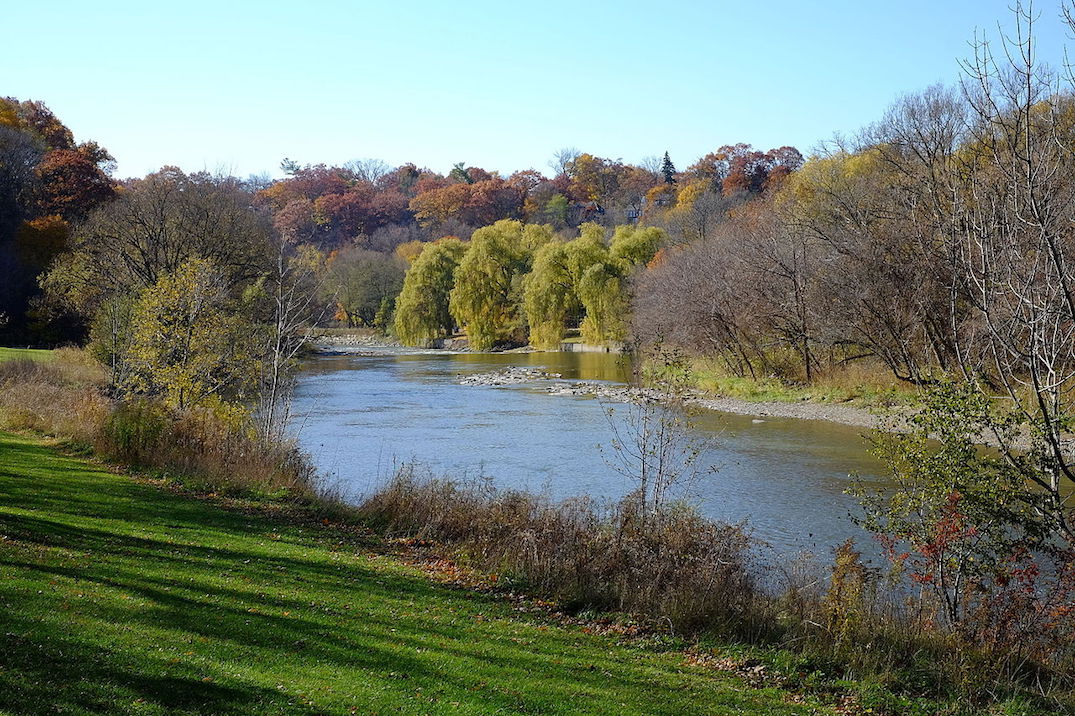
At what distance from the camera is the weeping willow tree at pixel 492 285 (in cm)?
6750

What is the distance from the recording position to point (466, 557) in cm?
1133

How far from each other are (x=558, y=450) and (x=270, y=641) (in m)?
17.0

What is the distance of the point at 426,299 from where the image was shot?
→ 70688 millimetres

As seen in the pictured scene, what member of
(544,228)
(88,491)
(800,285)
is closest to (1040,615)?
(88,491)

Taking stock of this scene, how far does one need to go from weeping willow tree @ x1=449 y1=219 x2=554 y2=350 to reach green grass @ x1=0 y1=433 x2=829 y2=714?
56765 mm

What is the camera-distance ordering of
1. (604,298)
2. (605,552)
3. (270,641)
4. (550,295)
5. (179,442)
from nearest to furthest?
(270,641)
(605,552)
(179,442)
(604,298)
(550,295)

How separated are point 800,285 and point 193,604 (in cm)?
3094

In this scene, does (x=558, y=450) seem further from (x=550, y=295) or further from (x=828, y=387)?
(x=550, y=295)

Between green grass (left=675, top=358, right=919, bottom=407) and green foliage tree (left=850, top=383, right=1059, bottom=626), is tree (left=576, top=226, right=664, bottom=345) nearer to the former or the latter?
green grass (left=675, top=358, right=919, bottom=407)

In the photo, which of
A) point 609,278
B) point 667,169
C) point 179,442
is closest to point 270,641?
point 179,442

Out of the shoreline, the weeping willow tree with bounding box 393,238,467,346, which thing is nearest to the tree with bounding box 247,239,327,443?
the shoreline

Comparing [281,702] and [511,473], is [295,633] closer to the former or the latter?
[281,702]

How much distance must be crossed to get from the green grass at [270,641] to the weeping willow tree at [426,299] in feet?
197

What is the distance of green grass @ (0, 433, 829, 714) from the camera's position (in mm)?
5891
